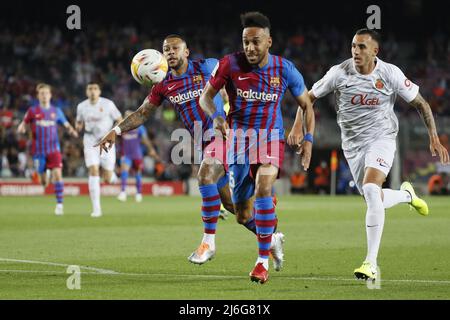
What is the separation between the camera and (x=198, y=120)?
11.3 metres

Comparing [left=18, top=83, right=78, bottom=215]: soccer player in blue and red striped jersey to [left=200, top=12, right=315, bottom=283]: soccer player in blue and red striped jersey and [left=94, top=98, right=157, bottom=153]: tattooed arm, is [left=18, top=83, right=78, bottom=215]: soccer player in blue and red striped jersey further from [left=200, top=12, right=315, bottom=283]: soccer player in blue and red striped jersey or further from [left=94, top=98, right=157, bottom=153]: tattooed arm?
[left=200, top=12, right=315, bottom=283]: soccer player in blue and red striped jersey

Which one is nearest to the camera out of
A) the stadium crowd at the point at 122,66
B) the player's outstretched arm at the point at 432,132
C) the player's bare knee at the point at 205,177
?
the player's outstretched arm at the point at 432,132

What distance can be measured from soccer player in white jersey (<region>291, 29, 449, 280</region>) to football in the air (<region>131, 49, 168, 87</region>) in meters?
2.21

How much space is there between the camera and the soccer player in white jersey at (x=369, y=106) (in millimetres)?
9852

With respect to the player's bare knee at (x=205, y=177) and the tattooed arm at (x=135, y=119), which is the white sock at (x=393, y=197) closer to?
the player's bare knee at (x=205, y=177)

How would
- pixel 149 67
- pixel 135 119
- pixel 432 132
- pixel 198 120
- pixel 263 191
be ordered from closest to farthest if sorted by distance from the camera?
pixel 263 191, pixel 432 132, pixel 135 119, pixel 198 120, pixel 149 67

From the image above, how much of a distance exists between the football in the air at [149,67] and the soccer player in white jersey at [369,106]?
2.21 m

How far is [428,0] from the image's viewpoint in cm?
4444

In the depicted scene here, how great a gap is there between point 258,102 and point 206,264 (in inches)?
89.9

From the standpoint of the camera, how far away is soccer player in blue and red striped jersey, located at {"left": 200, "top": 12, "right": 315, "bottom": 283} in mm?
9281
